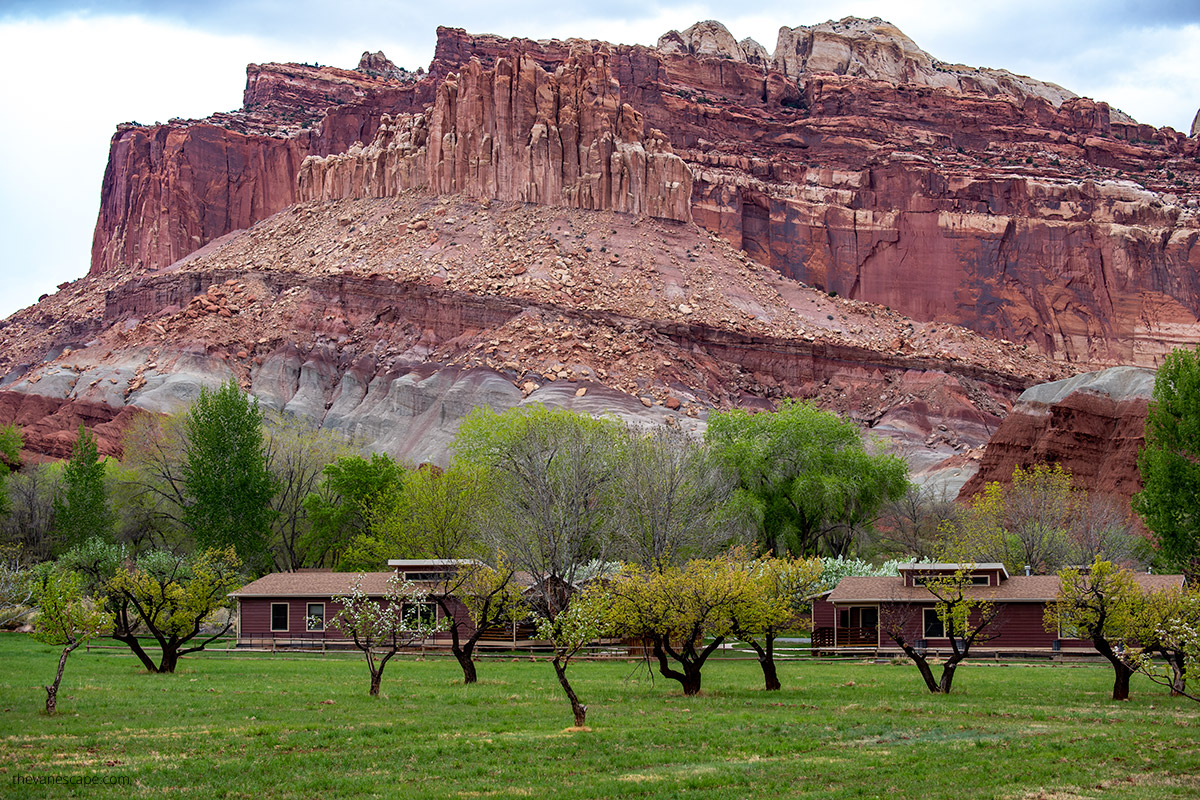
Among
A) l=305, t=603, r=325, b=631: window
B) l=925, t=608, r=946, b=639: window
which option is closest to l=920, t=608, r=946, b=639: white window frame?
l=925, t=608, r=946, b=639: window

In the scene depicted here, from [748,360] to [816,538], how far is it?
5090cm

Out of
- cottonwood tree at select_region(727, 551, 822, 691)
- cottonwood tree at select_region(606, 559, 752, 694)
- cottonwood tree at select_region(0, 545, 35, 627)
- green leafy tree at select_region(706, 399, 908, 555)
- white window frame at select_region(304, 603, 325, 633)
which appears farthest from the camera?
green leafy tree at select_region(706, 399, 908, 555)

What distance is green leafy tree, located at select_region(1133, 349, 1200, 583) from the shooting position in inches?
1700

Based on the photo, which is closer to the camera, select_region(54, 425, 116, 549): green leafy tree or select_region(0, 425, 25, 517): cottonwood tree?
select_region(54, 425, 116, 549): green leafy tree

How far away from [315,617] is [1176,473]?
31843 millimetres

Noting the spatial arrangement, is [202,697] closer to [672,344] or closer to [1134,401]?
[1134,401]

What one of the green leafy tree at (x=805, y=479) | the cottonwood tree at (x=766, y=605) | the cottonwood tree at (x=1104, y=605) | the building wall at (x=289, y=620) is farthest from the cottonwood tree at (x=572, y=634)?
the green leafy tree at (x=805, y=479)

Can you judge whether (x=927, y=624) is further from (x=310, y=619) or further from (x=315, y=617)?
(x=310, y=619)

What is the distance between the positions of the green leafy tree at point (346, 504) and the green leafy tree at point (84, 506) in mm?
10731

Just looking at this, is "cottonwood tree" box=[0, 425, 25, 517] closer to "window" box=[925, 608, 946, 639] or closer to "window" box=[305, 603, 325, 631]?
"window" box=[305, 603, 325, 631]

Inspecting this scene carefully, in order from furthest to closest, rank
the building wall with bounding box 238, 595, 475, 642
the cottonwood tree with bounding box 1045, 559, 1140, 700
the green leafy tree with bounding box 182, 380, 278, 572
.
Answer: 1. the green leafy tree with bounding box 182, 380, 278, 572
2. the building wall with bounding box 238, 595, 475, 642
3. the cottonwood tree with bounding box 1045, 559, 1140, 700

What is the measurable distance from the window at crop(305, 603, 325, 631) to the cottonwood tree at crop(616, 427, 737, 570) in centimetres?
1185

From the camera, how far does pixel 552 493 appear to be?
5075cm

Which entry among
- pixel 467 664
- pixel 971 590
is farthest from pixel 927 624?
pixel 467 664
